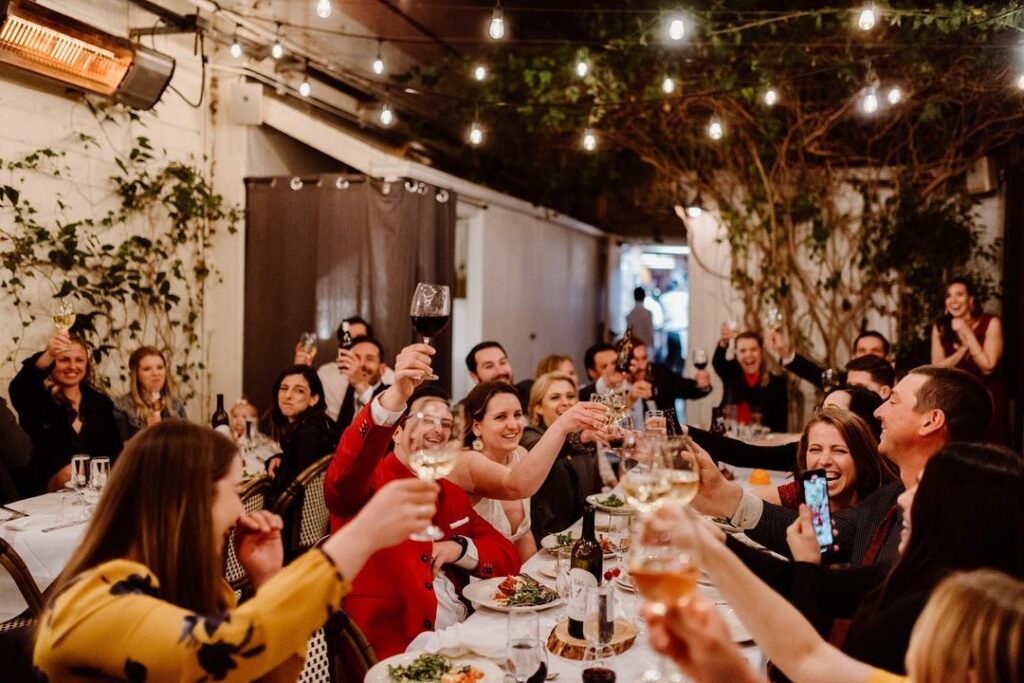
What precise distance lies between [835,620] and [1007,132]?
6.57m

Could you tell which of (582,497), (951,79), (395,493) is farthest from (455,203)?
(395,493)

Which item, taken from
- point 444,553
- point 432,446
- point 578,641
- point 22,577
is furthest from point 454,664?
point 22,577

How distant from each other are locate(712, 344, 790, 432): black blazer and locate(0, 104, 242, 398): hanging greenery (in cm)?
380

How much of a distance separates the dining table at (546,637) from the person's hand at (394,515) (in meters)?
0.70

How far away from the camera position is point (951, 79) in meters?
6.85

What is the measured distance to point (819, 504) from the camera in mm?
1839

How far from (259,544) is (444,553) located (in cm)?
107

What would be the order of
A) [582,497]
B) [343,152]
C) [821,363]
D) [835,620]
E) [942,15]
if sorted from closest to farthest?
[835,620]
[582,497]
[942,15]
[343,152]
[821,363]

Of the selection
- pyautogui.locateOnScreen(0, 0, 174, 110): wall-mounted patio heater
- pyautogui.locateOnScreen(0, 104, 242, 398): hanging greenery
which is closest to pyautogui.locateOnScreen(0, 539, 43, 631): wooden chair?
pyautogui.locateOnScreen(0, 104, 242, 398): hanging greenery

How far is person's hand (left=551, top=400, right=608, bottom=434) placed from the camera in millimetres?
2551

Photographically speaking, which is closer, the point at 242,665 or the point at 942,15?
the point at 242,665

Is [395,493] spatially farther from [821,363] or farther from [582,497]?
[821,363]

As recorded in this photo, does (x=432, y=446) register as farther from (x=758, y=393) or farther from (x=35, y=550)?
(x=758, y=393)

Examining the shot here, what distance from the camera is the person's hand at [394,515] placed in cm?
132
